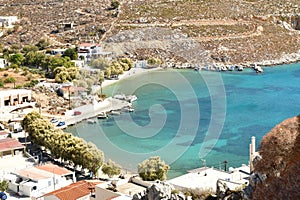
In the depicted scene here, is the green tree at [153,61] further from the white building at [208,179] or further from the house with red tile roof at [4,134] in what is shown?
the white building at [208,179]

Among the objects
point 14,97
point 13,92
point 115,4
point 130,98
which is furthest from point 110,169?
point 115,4

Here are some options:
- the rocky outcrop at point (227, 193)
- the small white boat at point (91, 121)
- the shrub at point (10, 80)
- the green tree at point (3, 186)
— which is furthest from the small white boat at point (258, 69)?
the rocky outcrop at point (227, 193)

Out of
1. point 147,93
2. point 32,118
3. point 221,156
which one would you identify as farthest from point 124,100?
point 221,156

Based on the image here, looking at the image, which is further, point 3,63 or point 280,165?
point 3,63

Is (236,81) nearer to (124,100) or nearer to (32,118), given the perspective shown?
(124,100)

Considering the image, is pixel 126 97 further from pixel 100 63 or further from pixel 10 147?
pixel 10 147

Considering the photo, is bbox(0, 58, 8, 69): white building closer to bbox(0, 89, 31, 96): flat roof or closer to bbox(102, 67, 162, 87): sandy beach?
bbox(102, 67, 162, 87): sandy beach
